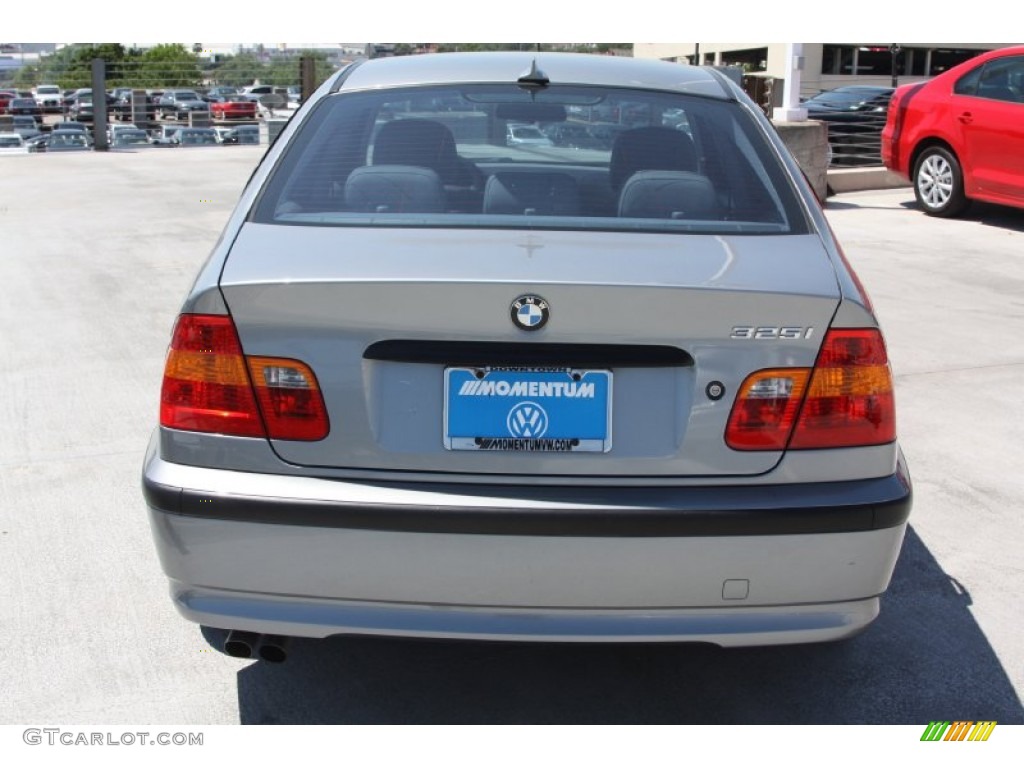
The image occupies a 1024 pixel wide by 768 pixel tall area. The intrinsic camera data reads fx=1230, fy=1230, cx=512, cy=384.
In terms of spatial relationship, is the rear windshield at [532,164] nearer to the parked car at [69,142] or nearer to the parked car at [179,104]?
the parked car at [69,142]

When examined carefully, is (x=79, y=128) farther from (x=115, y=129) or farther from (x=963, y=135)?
(x=963, y=135)

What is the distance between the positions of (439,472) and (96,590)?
1648 millimetres

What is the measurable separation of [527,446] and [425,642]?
19.2 inches

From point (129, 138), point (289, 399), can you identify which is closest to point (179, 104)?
point (129, 138)

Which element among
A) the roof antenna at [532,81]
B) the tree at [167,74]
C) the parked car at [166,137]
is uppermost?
the tree at [167,74]

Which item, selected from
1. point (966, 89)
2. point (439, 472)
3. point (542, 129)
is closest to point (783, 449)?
point (439, 472)

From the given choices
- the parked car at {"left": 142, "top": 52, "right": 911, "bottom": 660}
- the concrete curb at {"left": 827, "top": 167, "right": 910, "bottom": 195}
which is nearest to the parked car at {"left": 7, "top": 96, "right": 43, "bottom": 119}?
the concrete curb at {"left": 827, "top": 167, "right": 910, "bottom": 195}

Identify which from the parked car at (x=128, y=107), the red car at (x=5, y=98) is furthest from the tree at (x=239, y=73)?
the red car at (x=5, y=98)

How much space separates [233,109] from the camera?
31641 mm

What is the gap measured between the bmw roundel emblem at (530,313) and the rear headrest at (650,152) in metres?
0.87

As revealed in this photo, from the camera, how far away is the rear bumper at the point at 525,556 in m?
2.54

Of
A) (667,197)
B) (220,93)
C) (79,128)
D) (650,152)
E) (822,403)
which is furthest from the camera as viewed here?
(220,93)
